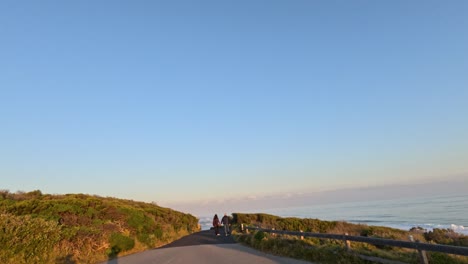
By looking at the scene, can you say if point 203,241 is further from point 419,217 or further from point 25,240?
point 419,217

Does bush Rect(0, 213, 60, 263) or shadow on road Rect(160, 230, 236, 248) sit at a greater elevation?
bush Rect(0, 213, 60, 263)

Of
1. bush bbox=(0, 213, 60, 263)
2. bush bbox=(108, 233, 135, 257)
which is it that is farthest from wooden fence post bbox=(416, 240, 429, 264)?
bush bbox=(108, 233, 135, 257)

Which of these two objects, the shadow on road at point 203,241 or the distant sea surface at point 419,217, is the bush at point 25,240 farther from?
the distant sea surface at point 419,217

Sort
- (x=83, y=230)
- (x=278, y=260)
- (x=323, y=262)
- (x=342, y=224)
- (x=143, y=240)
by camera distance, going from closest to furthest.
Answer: (x=323, y=262), (x=278, y=260), (x=83, y=230), (x=143, y=240), (x=342, y=224)

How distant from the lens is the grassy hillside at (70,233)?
14398 millimetres

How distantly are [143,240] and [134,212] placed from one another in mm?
6610

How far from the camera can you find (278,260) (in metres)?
13.0

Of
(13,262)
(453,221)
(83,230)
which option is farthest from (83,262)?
(453,221)

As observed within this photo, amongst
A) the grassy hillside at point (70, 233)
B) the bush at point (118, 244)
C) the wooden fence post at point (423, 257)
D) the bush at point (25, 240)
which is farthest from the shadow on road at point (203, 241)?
the wooden fence post at point (423, 257)

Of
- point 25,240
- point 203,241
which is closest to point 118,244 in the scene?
point 203,241

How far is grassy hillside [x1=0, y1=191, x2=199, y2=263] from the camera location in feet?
47.2

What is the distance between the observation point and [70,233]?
1870cm

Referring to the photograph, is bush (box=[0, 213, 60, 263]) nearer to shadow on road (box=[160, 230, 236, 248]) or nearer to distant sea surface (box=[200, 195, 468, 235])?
shadow on road (box=[160, 230, 236, 248])

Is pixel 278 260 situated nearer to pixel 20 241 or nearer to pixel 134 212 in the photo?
pixel 20 241
